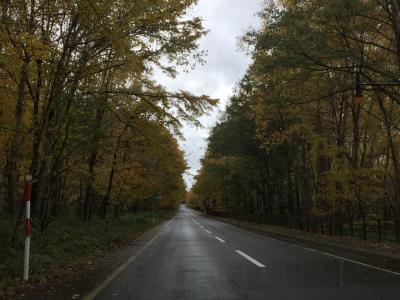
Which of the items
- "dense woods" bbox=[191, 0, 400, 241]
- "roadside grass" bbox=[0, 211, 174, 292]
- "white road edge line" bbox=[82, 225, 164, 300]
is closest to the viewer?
"white road edge line" bbox=[82, 225, 164, 300]

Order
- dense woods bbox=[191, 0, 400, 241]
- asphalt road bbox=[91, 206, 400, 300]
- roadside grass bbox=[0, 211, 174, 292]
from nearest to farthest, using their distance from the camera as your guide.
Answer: asphalt road bbox=[91, 206, 400, 300] → roadside grass bbox=[0, 211, 174, 292] → dense woods bbox=[191, 0, 400, 241]

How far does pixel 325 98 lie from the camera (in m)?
23.9

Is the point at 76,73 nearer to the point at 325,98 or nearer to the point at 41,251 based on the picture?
the point at 41,251

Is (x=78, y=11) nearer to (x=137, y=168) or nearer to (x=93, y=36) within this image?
(x=93, y=36)

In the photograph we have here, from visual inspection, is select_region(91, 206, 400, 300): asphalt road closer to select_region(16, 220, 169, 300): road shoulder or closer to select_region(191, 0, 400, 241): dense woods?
select_region(16, 220, 169, 300): road shoulder

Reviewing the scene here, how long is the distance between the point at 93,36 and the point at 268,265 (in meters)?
8.24

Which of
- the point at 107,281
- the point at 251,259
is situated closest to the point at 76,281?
the point at 107,281

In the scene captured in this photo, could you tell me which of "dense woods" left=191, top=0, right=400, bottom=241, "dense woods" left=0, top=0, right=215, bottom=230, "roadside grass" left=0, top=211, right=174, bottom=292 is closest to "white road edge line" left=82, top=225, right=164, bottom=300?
"roadside grass" left=0, top=211, right=174, bottom=292

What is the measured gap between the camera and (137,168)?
33594 mm

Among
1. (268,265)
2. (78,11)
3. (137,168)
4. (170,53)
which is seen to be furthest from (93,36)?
(137,168)

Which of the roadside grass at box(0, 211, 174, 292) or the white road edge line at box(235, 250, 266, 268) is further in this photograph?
the white road edge line at box(235, 250, 266, 268)

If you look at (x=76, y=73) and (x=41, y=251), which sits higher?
(x=76, y=73)

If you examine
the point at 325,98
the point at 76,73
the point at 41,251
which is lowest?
the point at 41,251

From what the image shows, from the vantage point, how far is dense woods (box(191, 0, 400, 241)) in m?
16.3
